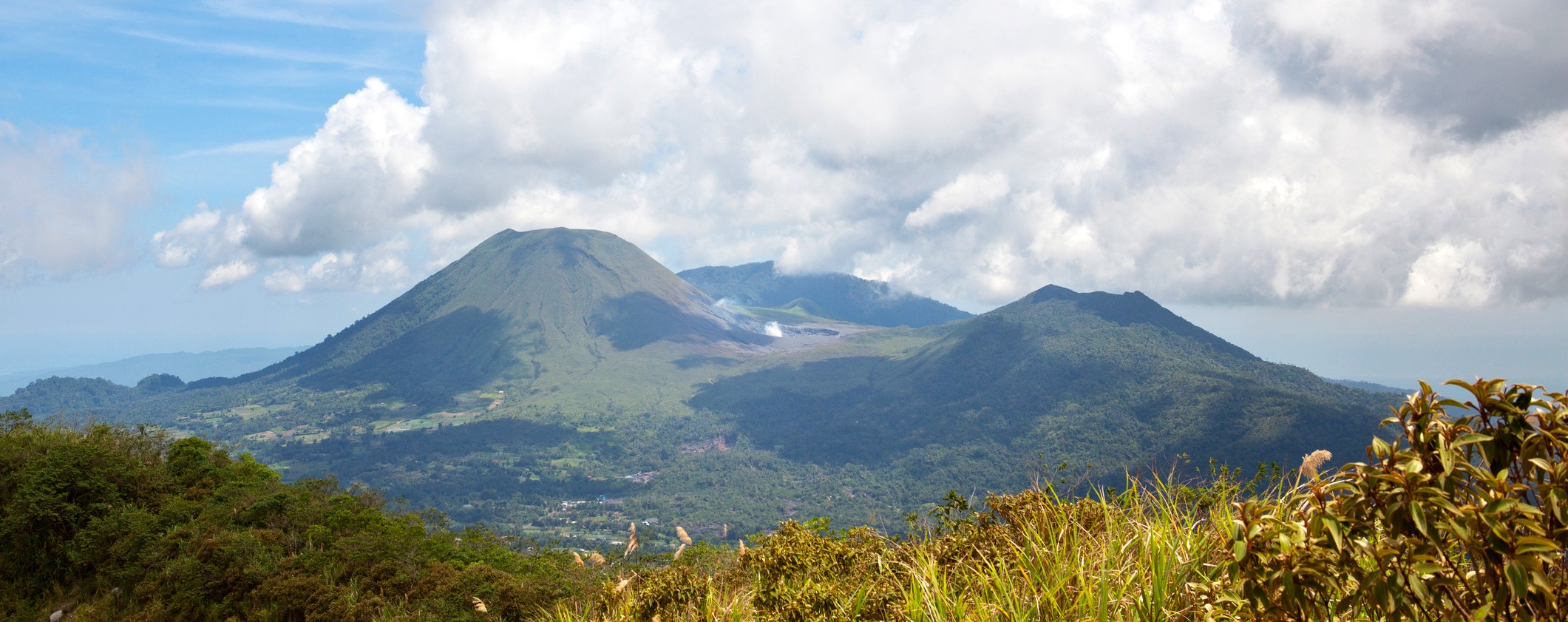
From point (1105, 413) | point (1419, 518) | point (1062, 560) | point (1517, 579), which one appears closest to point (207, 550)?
point (1062, 560)

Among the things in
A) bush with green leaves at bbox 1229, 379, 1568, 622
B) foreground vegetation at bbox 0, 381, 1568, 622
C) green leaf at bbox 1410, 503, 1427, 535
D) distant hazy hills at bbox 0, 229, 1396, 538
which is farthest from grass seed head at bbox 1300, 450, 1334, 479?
distant hazy hills at bbox 0, 229, 1396, 538

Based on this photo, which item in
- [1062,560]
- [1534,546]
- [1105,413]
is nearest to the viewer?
[1534,546]

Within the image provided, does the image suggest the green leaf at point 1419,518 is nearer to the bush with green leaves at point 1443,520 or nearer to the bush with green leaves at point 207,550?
the bush with green leaves at point 1443,520

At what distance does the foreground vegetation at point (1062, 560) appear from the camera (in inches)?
78.5

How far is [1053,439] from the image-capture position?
150625 mm

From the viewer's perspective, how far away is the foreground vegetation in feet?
6.55

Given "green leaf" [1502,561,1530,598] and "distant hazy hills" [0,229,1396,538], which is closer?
"green leaf" [1502,561,1530,598]

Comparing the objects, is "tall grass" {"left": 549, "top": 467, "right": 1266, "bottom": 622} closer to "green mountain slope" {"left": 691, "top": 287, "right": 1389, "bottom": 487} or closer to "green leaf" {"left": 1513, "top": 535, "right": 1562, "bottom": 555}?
"green leaf" {"left": 1513, "top": 535, "right": 1562, "bottom": 555}

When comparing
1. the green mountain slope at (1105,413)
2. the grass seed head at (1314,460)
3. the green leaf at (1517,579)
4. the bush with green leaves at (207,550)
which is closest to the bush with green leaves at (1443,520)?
the green leaf at (1517,579)

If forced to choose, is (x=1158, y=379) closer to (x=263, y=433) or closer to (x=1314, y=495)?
(x=1314, y=495)

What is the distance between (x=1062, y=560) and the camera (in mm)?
4621

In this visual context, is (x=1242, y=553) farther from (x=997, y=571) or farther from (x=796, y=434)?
(x=796, y=434)

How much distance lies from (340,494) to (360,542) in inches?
334

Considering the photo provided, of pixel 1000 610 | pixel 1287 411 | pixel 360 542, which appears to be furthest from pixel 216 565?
pixel 1287 411
